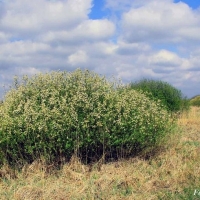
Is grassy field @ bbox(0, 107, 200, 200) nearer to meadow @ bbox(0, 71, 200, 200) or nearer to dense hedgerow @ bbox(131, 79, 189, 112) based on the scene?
meadow @ bbox(0, 71, 200, 200)

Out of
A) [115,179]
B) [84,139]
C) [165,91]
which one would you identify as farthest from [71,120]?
[165,91]

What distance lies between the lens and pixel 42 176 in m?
7.85

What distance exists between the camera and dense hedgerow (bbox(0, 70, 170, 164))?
8.38 m

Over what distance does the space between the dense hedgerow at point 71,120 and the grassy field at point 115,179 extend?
1.23 ft

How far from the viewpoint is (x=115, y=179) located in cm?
732

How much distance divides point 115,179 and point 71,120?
1797 millimetres

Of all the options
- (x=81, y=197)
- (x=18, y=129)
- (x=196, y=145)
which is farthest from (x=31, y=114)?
(x=196, y=145)

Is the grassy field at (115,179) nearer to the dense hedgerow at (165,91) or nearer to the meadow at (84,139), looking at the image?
the meadow at (84,139)

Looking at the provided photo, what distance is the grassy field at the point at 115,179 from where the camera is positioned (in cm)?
652

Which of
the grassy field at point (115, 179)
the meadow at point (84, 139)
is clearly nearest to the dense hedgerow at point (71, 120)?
the meadow at point (84, 139)

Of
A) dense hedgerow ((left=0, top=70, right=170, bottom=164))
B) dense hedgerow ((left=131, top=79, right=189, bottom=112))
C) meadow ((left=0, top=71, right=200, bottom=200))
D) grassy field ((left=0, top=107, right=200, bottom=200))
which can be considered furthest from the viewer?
dense hedgerow ((left=131, top=79, right=189, bottom=112))

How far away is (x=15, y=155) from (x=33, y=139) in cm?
59

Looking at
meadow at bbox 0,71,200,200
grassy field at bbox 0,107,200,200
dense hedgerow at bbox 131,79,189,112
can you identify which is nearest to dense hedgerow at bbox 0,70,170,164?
meadow at bbox 0,71,200,200

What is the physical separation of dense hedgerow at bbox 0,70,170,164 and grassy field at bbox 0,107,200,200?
374mm
